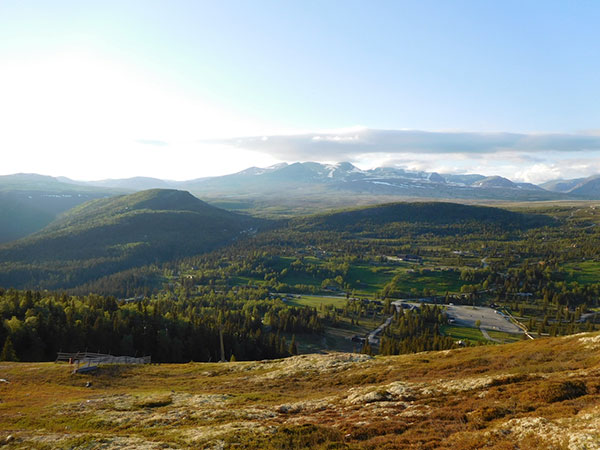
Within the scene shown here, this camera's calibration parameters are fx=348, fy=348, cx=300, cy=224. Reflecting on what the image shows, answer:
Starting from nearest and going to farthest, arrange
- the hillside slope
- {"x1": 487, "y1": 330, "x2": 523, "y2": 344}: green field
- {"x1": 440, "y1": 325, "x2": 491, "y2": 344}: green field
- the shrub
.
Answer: the hillside slope < the shrub < {"x1": 487, "y1": 330, "x2": 523, "y2": 344}: green field < {"x1": 440, "y1": 325, "x2": 491, "y2": 344}: green field

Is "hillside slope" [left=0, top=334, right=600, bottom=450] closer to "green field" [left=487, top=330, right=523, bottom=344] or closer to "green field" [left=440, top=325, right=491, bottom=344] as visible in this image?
"green field" [left=440, top=325, right=491, bottom=344]

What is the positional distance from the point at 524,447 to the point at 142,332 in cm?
12316

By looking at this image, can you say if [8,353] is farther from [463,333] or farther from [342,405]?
[463,333]

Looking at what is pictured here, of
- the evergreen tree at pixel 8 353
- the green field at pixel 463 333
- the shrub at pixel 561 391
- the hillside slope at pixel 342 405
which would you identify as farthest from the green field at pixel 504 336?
the evergreen tree at pixel 8 353

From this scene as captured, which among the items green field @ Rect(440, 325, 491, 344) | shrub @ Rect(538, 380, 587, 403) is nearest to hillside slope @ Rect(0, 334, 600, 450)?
shrub @ Rect(538, 380, 587, 403)

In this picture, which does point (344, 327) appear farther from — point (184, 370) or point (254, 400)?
point (254, 400)

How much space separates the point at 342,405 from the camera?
40.5 m

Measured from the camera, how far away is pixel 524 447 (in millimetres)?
23719

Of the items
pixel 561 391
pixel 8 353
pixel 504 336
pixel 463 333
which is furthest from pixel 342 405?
pixel 504 336

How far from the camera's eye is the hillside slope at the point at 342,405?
2755 centimetres

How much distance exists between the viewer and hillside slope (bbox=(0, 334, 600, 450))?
27.5 m

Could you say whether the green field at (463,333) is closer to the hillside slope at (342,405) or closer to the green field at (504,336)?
the green field at (504,336)

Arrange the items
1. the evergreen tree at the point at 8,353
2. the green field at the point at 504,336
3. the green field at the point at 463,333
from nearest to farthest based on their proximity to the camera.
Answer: the evergreen tree at the point at 8,353
the green field at the point at 504,336
the green field at the point at 463,333

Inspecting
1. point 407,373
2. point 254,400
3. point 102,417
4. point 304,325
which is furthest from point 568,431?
point 304,325
